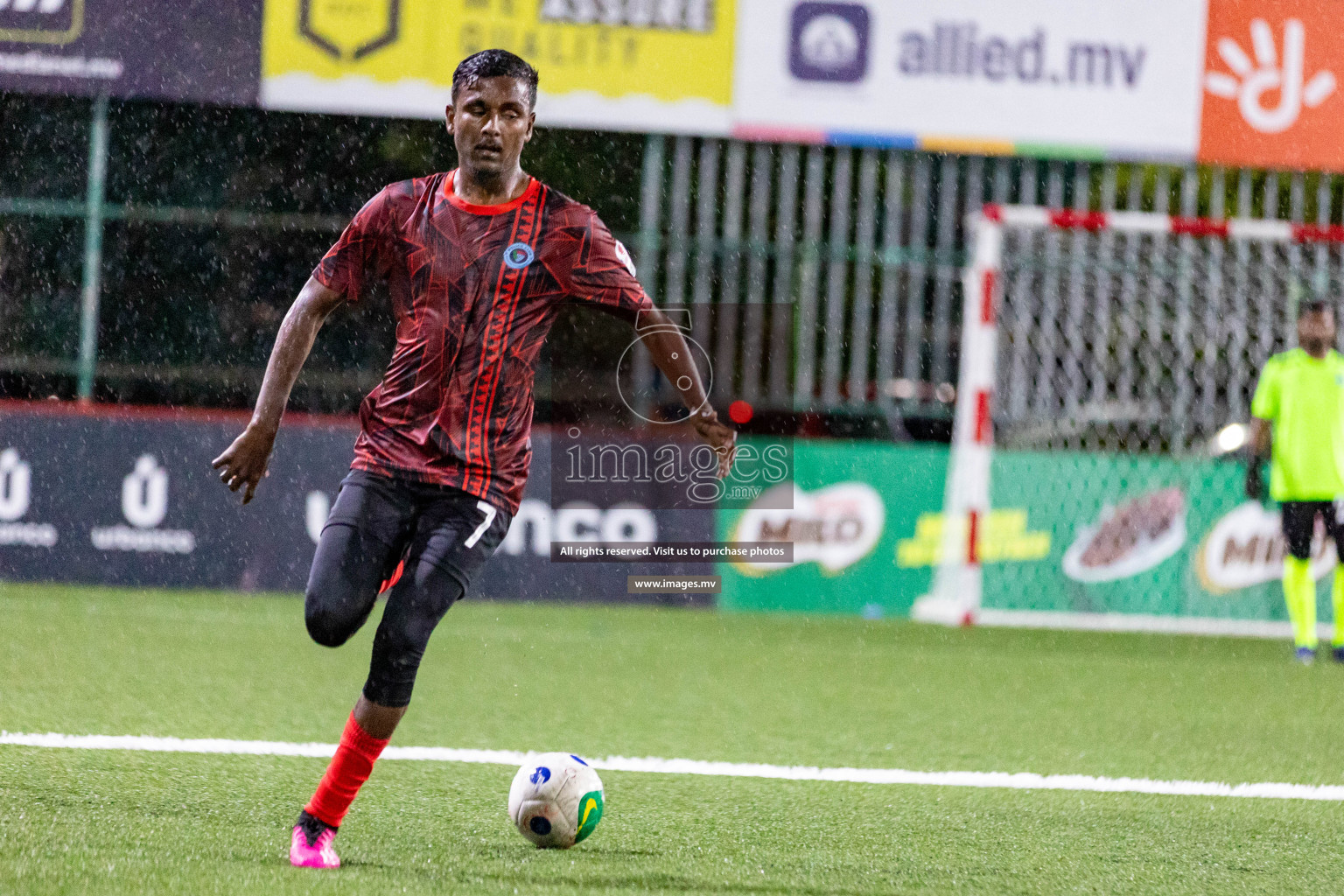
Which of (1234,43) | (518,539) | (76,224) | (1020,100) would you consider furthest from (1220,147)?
(76,224)

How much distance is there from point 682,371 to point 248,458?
112cm

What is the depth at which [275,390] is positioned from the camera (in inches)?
159

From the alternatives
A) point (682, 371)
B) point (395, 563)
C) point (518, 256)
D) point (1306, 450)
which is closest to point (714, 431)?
point (682, 371)

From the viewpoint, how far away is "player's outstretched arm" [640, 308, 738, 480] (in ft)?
14.2

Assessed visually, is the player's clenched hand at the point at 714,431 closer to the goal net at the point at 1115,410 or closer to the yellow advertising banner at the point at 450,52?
the goal net at the point at 1115,410

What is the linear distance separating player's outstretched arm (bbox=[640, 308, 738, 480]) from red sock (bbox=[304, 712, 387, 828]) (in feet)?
3.75

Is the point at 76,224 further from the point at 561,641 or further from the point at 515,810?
→ the point at 515,810

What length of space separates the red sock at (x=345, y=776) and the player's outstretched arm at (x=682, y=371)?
3.75ft

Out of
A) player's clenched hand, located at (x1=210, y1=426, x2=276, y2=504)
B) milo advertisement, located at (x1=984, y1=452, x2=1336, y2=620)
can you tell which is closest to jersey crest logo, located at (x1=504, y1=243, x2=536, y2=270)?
player's clenched hand, located at (x1=210, y1=426, x2=276, y2=504)

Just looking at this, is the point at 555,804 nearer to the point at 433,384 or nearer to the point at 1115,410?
the point at 433,384

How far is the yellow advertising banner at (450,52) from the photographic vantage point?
10250mm

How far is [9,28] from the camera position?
1011 centimetres

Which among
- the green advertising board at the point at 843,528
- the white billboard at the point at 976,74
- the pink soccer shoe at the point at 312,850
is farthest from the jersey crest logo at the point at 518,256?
the white billboard at the point at 976,74

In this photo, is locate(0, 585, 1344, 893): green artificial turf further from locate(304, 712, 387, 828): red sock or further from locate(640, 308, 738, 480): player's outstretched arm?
locate(640, 308, 738, 480): player's outstretched arm
